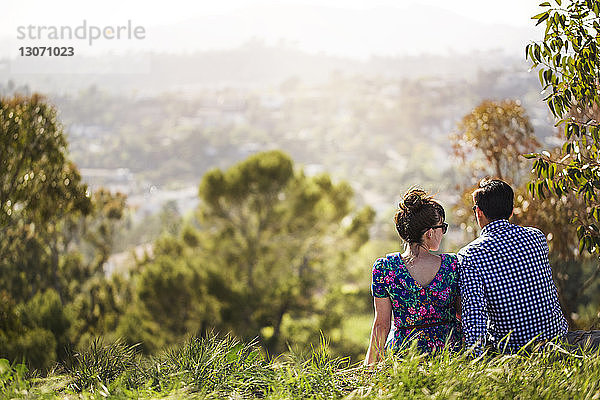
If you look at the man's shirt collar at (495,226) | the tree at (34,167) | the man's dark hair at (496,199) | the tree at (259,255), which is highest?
the tree at (34,167)

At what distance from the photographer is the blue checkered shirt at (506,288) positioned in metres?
2.18

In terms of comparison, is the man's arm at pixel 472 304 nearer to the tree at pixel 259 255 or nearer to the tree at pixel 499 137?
the tree at pixel 499 137

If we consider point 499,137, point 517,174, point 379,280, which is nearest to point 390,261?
point 379,280

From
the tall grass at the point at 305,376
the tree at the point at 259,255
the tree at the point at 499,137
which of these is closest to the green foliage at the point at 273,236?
the tree at the point at 259,255

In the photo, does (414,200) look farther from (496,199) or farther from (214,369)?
(214,369)

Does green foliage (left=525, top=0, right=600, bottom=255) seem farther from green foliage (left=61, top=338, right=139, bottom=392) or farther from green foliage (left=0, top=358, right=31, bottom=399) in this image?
green foliage (left=0, top=358, right=31, bottom=399)

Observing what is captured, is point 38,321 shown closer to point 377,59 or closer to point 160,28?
point 377,59

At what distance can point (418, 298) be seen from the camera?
2.23 meters

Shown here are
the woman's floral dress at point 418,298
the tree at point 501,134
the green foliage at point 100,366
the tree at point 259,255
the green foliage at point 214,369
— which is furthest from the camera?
the tree at point 259,255

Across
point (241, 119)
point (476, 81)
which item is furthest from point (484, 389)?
point (241, 119)

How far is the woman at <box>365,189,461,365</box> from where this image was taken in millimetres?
2225

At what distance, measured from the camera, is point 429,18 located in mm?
74562

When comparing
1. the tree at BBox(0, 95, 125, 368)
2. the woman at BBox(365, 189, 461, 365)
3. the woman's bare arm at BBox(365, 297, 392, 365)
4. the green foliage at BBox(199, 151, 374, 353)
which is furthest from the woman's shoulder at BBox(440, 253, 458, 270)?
the green foliage at BBox(199, 151, 374, 353)

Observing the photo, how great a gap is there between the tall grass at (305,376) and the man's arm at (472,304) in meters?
0.10
